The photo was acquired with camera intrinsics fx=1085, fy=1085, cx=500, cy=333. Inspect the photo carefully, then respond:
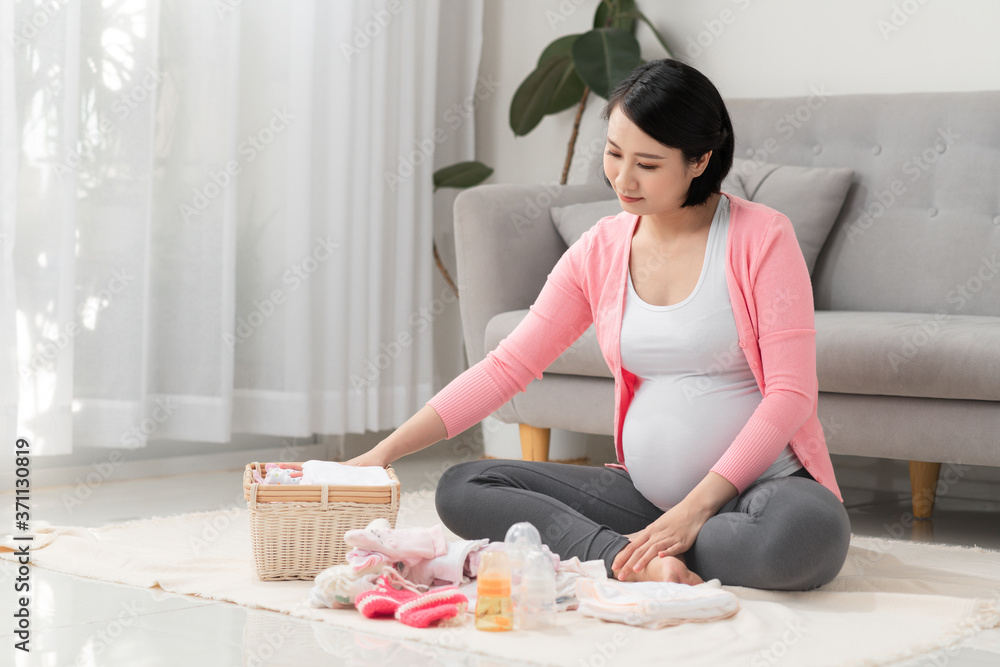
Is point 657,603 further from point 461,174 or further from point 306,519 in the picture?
point 461,174

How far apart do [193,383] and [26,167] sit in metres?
0.59

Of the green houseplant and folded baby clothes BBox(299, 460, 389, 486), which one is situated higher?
the green houseplant

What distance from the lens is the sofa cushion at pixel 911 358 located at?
176 centimetres

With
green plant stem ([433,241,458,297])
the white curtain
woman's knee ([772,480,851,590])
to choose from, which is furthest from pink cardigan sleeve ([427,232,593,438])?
green plant stem ([433,241,458,297])

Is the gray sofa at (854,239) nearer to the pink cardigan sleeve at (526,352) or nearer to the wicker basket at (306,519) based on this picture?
the pink cardigan sleeve at (526,352)

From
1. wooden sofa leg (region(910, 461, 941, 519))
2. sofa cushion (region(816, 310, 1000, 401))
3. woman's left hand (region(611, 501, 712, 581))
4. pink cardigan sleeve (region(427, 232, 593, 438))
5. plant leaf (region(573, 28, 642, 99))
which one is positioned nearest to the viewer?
woman's left hand (region(611, 501, 712, 581))

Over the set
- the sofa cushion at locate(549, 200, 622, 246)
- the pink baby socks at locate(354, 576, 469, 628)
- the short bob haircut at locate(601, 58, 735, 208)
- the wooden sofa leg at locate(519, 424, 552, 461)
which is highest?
the short bob haircut at locate(601, 58, 735, 208)

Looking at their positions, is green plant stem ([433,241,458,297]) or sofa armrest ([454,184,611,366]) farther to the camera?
green plant stem ([433,241,458,297])

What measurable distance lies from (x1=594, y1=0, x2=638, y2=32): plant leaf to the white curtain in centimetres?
45

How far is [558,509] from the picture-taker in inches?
57.5

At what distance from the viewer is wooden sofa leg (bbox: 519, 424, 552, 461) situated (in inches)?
95.6

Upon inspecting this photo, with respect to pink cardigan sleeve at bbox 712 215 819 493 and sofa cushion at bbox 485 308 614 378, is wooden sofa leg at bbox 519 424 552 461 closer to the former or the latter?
sofa cushion at bbox 485 308 614 378

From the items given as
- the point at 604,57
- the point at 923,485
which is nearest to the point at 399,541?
the point at 923,485

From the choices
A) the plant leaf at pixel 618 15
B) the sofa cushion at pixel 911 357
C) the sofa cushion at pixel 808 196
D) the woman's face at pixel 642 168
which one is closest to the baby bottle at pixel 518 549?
the woman's face at pixel 642 168
